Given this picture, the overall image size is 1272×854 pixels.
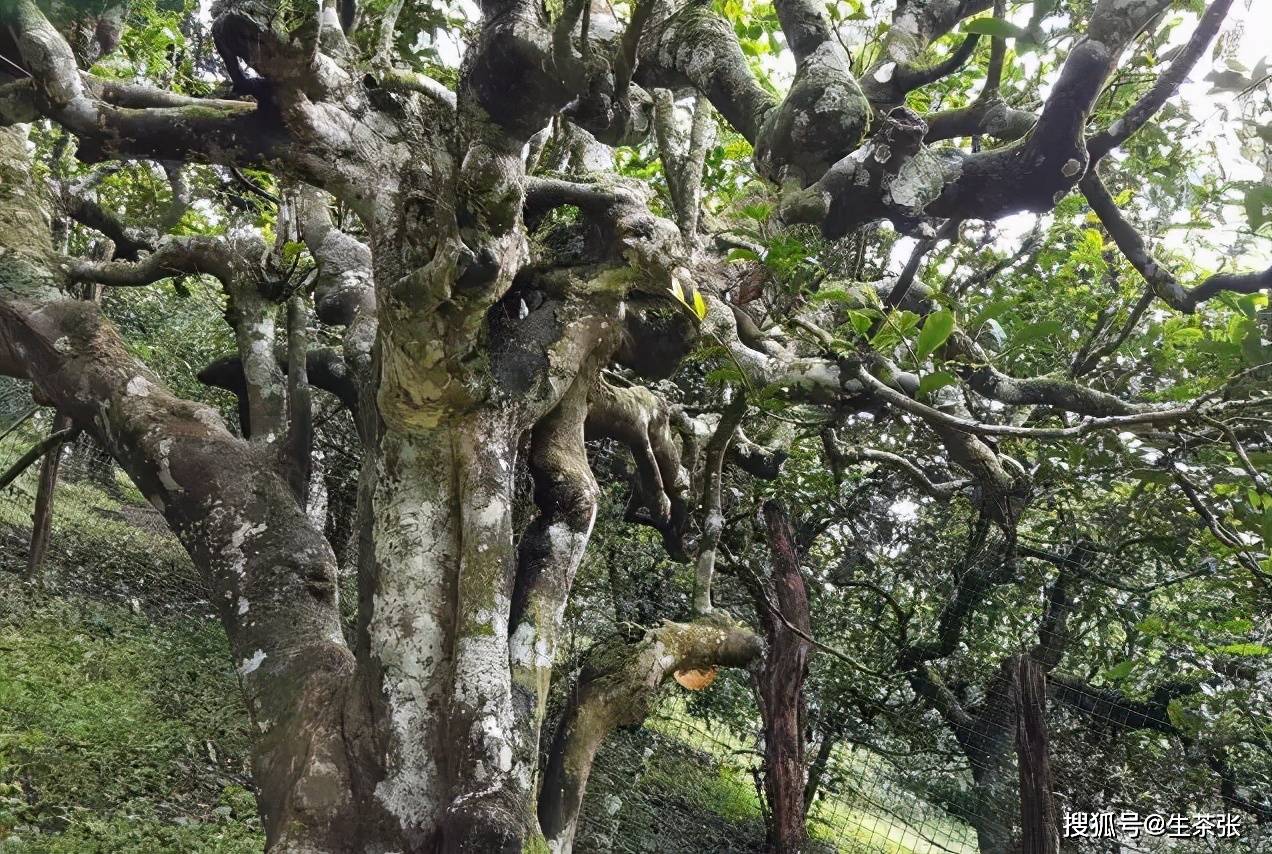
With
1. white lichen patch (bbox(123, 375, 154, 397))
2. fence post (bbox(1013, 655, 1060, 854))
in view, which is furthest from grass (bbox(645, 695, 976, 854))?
white lichen patch (bbox(123, 375, 154, 397))

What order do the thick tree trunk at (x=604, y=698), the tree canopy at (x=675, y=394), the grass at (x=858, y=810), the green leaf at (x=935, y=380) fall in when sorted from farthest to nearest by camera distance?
1. the grass at (x=858, y=810)
2. the thick tree trunk at (x=604, y=698)
3. the tree canopy at (x=675, y=394)
4. the green leaf at (x=935, y=380)

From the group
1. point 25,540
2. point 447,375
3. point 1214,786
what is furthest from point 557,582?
point 25,540

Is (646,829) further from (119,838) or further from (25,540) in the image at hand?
(25,540)

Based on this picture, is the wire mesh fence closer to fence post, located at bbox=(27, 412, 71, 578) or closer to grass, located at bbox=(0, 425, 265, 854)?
fence post, located at bbox=(27, 412, 71, 578)

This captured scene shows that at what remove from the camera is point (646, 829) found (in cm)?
461

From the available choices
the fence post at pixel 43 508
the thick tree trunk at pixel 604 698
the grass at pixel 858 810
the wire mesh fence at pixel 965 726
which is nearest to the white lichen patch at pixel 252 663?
the thick tree trunk at pixel 604 698

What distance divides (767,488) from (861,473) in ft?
2.46

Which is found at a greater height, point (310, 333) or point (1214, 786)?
point (310, 333)

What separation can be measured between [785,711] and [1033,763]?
44.2 inches

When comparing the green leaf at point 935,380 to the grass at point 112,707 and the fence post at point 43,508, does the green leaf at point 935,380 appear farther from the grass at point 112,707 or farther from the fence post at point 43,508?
the fence post at point 43,508

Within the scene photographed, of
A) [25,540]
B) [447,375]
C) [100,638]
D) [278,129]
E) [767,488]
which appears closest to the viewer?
[447,375]

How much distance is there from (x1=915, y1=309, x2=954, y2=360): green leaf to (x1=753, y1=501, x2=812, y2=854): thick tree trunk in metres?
2.00

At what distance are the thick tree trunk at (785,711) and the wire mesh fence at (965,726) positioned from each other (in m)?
0.12

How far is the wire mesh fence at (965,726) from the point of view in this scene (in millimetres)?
4082
